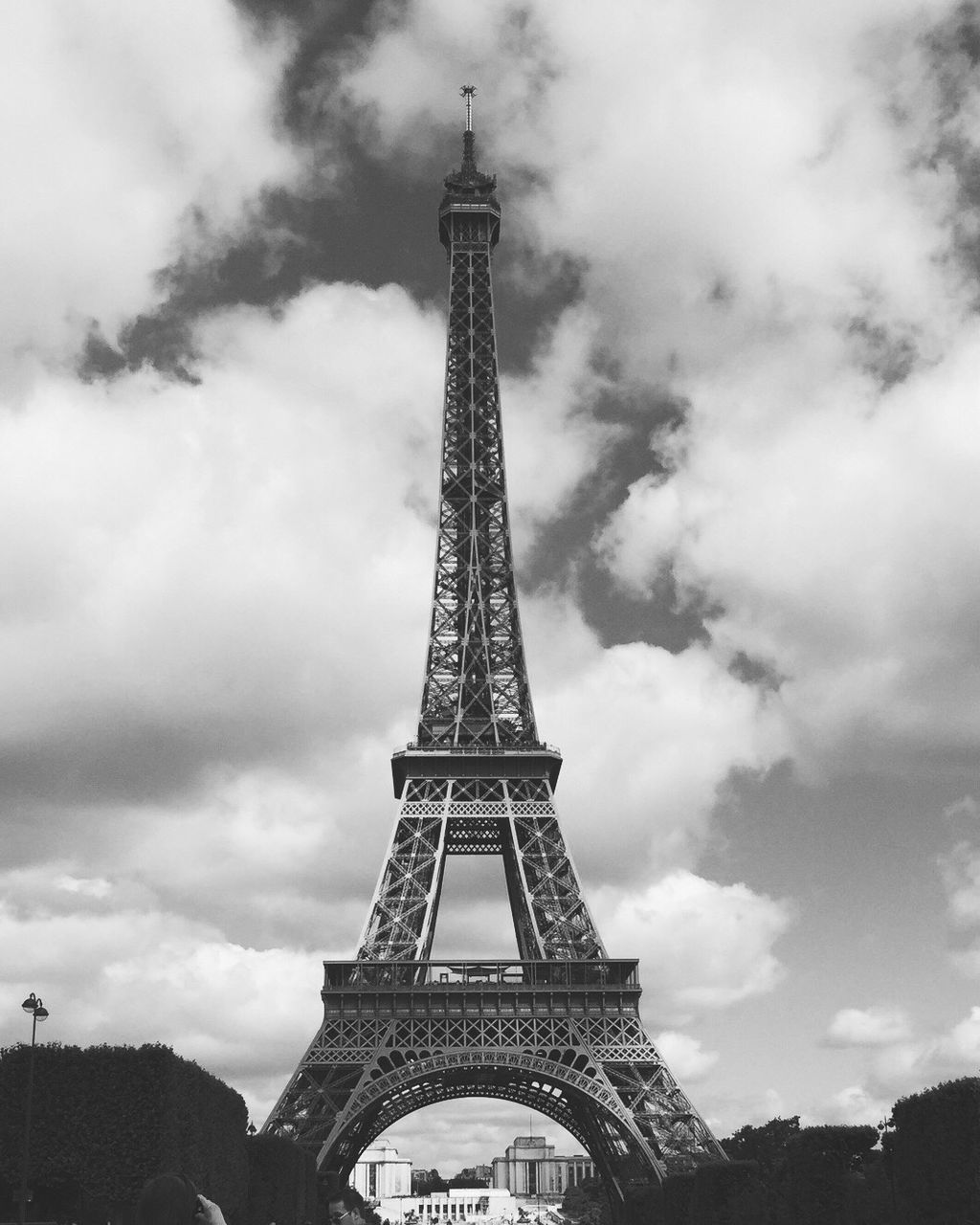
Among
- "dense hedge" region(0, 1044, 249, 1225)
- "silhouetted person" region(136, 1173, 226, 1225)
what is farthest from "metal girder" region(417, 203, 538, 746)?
"silhouetted person" region(136, 1173, 226, 1225)

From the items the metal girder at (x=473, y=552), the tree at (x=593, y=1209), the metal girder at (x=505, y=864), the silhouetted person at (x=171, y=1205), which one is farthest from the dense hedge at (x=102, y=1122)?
the tree at (x=593, y=1209)

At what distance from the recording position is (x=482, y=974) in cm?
6372

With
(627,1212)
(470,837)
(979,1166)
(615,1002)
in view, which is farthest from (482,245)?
(979,1166)

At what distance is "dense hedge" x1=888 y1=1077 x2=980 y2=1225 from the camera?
3884 cm

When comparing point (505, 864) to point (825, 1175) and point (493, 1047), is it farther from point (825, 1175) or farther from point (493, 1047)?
point (825, 1175)

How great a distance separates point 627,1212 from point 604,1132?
150 inches

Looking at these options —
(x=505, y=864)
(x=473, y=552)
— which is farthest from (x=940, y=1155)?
(x=473, y=552)

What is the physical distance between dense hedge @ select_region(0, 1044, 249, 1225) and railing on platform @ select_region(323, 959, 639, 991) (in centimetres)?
1946

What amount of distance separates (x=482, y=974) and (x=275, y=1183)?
630 inches

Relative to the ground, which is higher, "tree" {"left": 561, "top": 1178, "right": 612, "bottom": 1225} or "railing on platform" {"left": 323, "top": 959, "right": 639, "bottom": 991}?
"railing on platform" {"left": 323, "top": 959, "right": 639, "bottom": 991}

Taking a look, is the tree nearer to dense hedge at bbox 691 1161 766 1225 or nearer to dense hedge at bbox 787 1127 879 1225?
dense hedge at bbox 691 1161 766 1225

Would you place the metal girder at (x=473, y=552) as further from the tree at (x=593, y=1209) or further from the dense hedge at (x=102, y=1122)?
the tree at (x=593, y=1209)

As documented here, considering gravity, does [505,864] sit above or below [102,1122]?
above

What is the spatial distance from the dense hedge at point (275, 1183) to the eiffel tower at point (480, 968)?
4605 mm
